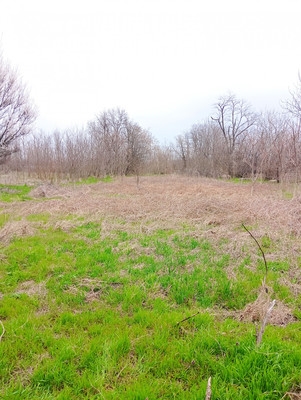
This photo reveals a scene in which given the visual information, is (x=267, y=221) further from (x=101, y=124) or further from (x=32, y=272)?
(x=101, y=124)

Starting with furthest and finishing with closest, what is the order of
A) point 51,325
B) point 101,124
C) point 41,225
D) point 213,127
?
point 213,127
point 101,124
point 41,225
point 51,325

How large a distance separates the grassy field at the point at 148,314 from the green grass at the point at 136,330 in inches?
0.5

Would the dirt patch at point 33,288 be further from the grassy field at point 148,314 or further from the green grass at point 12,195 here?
the green grass at point 12,195

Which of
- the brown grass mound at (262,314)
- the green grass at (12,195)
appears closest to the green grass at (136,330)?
the brown grass mound at (262,314)

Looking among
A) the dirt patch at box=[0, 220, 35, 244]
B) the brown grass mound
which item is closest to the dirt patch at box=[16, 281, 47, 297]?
the dirt patch at box=[0, 220, 35, 244]

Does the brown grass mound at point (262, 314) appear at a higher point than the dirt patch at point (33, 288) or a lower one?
lower

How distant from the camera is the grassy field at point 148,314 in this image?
1.96m

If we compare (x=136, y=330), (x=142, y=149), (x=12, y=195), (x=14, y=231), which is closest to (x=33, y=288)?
(x=136, y=330)

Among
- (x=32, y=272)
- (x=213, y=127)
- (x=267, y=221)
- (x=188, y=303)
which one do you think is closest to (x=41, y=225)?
(x=32, y=272)

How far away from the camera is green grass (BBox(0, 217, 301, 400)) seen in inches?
76.2

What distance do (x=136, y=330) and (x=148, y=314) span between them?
0.30m

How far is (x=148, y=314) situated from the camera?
2.85 m

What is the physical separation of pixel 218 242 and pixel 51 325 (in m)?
3.93

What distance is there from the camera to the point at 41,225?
6.79m
